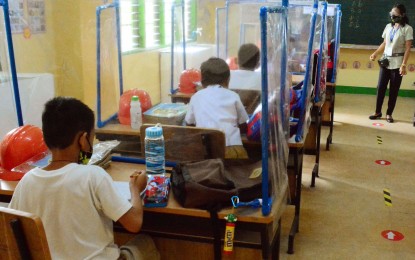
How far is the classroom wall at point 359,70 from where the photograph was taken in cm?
720

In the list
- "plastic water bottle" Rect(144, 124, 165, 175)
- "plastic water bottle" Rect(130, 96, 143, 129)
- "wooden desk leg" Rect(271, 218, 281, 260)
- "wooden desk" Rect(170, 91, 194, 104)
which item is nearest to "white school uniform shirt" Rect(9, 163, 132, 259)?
"plastic water bottle" Rect(144, 124, 165, 175)

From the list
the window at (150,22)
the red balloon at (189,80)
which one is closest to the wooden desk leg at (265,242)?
the red balloon at (189,80)

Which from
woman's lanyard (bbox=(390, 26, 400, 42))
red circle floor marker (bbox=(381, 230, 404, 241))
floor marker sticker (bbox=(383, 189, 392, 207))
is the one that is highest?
woman's lanyard (bbox=(390, 26, 400, 42))

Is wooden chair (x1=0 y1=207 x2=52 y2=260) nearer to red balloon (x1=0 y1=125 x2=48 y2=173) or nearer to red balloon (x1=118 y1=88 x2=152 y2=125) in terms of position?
red balloon (x1=0 y1=125 x2=48 y2=173)

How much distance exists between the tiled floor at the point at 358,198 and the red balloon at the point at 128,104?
1084 mm

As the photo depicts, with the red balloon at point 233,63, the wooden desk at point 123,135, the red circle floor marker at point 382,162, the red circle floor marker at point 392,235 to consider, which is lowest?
the red circle floor marker at point 392,235

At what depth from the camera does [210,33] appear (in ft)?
13.9

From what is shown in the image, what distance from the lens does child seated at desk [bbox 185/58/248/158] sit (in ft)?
7.41

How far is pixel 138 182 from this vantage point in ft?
5.40

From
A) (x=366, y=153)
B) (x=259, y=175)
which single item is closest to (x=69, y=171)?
(x=259, y=175)

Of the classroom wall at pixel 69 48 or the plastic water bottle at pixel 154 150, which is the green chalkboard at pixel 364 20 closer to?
the classroom wall at pixel 69 48

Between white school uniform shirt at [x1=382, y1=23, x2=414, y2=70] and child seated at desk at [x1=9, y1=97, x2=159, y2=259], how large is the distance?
4.84 metres

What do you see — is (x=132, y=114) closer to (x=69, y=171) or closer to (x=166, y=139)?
(x=166, y=139)

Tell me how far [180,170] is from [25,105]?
4.97 ft
